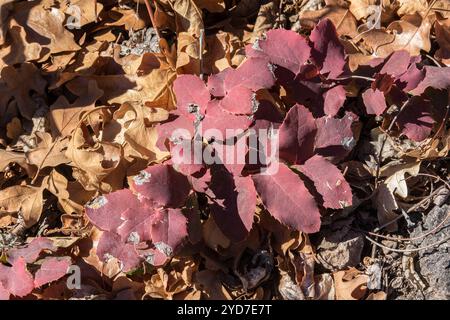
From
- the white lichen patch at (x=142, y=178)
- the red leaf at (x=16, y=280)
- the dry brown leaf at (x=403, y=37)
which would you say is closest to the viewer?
the white lichen patch at (x=142, y=178)

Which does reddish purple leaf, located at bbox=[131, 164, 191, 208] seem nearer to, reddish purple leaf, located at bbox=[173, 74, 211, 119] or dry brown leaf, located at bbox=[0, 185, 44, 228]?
reddish purple leaf, located at bbox=[173, 74, 211, 119]

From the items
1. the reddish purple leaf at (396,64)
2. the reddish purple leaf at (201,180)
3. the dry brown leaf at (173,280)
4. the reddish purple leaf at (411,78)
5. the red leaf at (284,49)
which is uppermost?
the red leaf at (284,49)

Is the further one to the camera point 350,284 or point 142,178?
point 350,284

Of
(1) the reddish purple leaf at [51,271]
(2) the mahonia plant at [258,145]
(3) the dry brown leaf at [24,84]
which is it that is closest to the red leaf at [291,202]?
(2) the mahonia plant at [258,145]

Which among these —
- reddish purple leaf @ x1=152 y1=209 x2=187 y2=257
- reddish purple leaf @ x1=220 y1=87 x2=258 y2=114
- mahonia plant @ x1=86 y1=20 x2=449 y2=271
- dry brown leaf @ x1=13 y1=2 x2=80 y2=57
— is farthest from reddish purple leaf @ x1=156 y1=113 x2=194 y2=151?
dry brown leaf @ x1=13 y1=2 x2=80 y2=57

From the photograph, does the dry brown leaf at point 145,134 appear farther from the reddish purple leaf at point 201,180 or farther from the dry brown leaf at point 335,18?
the dry brown leaf at point 335,18

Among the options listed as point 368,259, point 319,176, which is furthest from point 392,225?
point 319,176

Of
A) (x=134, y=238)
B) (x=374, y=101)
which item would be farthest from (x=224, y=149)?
(x=374, y=101)

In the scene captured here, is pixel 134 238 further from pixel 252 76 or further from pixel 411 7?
pixel 411 7
